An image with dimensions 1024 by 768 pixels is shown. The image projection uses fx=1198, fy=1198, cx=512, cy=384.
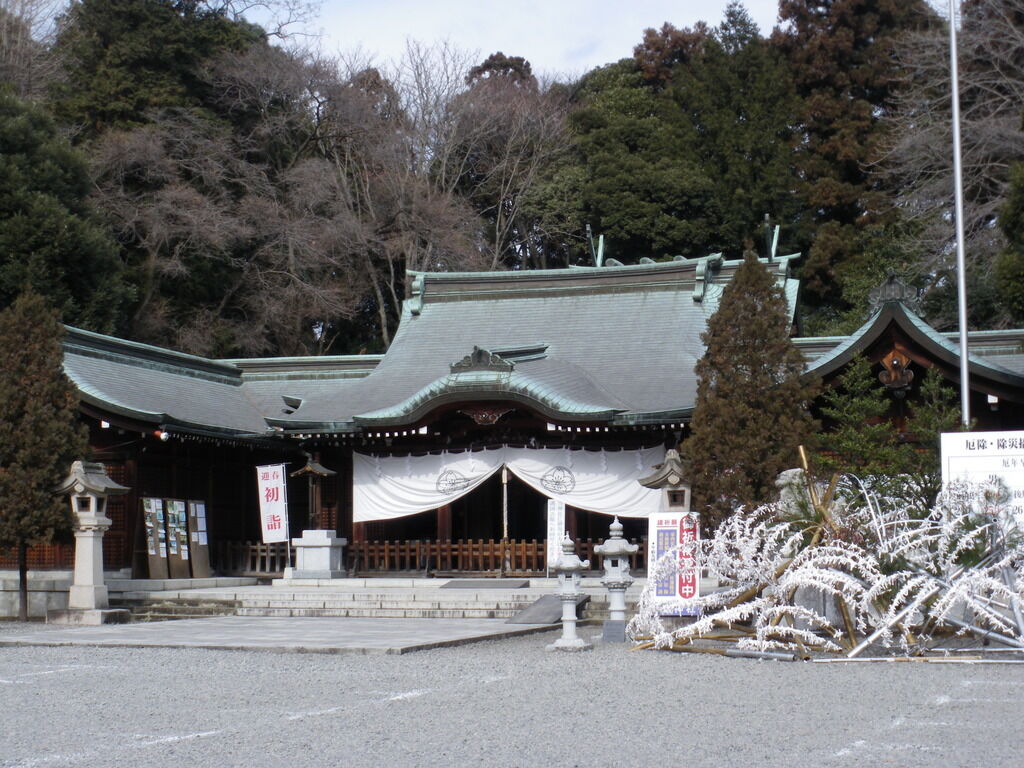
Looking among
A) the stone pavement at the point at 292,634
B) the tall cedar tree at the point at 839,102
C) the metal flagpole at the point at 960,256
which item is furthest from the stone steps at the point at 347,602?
the tall cedar tree at the point at 839,102

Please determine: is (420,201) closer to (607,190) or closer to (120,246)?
(607,190)

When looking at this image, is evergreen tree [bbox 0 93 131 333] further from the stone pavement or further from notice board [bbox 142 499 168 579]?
the stone pavement

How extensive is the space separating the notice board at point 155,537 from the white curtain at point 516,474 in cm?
298

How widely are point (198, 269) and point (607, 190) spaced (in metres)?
11.4

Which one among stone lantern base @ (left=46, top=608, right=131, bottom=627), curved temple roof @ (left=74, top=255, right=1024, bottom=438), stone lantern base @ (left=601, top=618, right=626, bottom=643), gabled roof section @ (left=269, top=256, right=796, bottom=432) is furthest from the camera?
gabled roof section @ (left=269, top=256, right=796, bottom=432)

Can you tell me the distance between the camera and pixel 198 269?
31.1 metres

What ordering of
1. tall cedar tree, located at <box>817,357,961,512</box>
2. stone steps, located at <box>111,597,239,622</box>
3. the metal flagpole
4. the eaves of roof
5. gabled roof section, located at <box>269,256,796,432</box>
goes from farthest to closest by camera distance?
gabled roof section, located at <box>269,256,796,432</box> < the eaves of roof < stone steps, located at <box>111,597,239,622</box> < the metal flagpole < tall cedar tree, located at <box>817,357,961,512</box>

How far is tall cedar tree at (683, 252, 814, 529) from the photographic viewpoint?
43.2ft

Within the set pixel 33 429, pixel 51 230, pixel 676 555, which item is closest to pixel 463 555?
pixel 33 429

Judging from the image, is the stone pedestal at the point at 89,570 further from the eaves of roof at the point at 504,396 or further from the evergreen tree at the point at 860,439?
the evergreen tree at the point at 860,439

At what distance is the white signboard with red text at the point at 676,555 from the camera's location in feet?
35.7

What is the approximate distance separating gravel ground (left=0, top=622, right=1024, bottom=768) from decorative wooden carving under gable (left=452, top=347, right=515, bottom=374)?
7.60 m

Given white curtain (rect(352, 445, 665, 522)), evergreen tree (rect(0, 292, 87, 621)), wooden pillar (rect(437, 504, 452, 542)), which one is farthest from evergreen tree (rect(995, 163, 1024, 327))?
evergreen tree (rect(0, 292, 87, 621))

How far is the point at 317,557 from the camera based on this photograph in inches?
705
